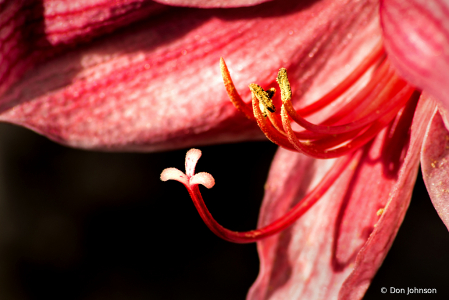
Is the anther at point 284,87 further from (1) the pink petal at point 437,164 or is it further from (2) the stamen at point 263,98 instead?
(1) the pink petal at point 437,164

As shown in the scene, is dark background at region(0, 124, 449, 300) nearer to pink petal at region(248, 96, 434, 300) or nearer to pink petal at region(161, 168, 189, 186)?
pink petal at region(248, 96, 434, 300)

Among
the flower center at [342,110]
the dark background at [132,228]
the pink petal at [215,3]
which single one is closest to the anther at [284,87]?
the flower center at [342,110]

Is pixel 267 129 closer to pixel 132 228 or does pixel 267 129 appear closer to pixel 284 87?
pixel 284 87

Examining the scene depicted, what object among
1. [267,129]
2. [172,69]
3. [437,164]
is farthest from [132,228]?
[437,164]

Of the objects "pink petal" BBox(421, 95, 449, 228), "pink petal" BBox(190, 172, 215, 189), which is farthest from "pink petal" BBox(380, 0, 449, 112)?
"pink petal" BBox(190, 172, 215, 189)

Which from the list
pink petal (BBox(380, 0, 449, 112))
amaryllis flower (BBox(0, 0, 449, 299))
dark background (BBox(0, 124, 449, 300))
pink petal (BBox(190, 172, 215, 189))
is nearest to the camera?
pink petal (BBox(380, 0, 449, 112))
